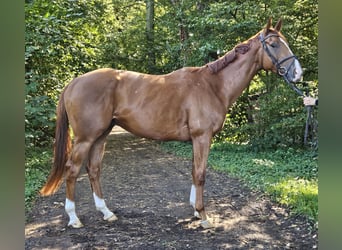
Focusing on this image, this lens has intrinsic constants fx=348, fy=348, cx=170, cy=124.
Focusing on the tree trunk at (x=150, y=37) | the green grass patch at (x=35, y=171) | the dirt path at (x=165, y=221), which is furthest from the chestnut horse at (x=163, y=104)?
the tree trunk at (x=150, y=37)

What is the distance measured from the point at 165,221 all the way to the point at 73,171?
1.07 meters

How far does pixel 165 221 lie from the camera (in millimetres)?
3625

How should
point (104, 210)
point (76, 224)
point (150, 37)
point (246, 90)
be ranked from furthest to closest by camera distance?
point (150, 37) < point (246, 90) < point (104, 210) < point (76, 224)

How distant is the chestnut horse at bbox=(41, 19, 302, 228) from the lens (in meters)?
3.44

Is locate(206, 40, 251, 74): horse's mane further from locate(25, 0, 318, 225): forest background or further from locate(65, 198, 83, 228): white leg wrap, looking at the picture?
locate(65, 198, 83, 228): white leg wrap

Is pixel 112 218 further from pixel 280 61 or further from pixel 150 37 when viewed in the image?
pixel 150 37

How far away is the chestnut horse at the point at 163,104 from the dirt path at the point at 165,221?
209 mm

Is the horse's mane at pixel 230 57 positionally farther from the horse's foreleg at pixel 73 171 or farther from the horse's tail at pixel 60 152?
the horse's tail at pixel 60 152

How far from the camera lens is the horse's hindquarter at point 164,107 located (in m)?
3.53

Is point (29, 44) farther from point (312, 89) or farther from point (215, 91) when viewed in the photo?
point (312, 89)

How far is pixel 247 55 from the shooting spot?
11.9 ft

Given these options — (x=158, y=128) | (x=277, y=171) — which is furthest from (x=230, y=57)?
(x=277, y=171)
